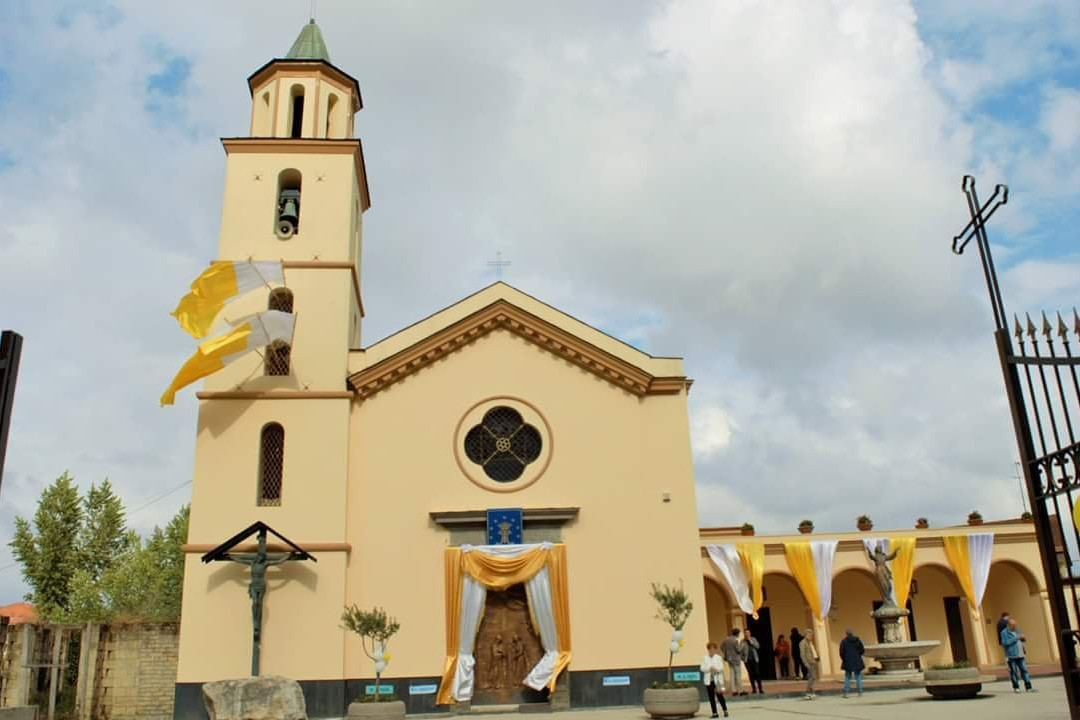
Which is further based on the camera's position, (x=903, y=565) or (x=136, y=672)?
(x=903, y=565)

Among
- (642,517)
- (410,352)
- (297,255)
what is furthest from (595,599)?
(297,255)

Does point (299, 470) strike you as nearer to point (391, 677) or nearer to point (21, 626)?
point (391, 677)

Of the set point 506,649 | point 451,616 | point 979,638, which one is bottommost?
point 979,638

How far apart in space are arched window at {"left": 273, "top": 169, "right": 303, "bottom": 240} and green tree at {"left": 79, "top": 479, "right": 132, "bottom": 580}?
24648 mm

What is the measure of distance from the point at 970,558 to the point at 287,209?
24.3m

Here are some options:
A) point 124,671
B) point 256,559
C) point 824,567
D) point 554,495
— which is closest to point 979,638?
point 824,567

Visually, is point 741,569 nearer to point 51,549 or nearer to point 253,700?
point 253,700

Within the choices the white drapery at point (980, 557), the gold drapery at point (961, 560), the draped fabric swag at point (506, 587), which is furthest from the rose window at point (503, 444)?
the white drapery at point (980, 557)

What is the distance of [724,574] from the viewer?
1088 inches

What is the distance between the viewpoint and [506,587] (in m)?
21.1

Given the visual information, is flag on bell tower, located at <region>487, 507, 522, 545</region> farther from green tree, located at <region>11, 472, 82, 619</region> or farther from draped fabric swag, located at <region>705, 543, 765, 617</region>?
green tree, located at <region>11, 472, 82, 619</region>

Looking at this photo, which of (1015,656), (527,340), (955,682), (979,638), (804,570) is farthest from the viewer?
(979,638)

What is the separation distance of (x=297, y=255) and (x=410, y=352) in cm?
431

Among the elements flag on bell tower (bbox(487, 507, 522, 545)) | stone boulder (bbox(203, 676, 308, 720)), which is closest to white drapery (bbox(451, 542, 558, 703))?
flag on bell tower (bbox(487, 507, 522, 545))
